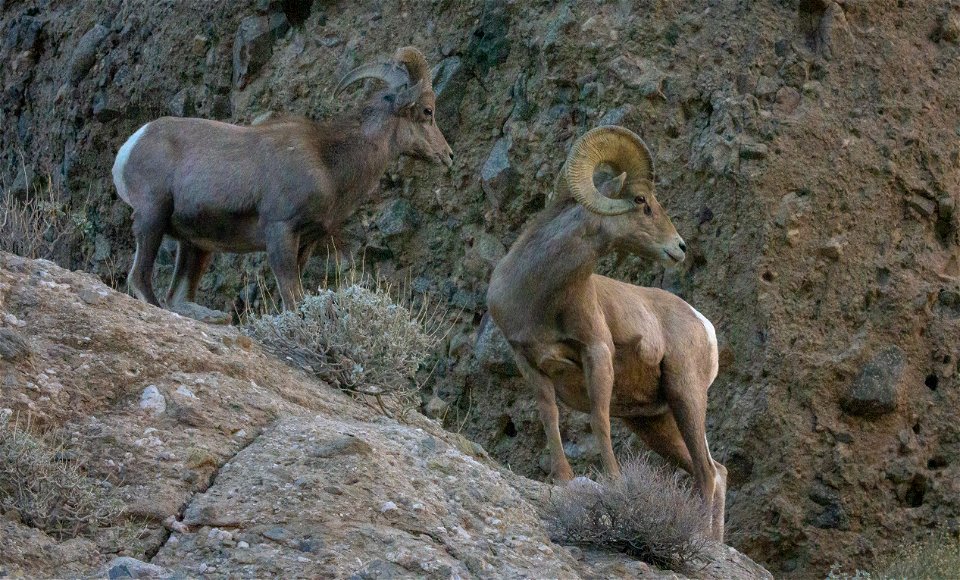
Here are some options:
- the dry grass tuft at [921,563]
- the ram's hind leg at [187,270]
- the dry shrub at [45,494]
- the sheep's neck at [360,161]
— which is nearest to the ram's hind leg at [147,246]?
the ram's hind leg at [187,270]

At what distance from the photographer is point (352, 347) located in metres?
8.15

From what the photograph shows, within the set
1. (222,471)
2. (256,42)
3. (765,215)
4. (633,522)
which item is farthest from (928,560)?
(256,42)

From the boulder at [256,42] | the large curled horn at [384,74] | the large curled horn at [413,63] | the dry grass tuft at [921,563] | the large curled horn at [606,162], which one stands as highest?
the large curled horn at [606,162]

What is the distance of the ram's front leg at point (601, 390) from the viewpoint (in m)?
7.84

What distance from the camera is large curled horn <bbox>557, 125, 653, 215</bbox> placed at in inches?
320

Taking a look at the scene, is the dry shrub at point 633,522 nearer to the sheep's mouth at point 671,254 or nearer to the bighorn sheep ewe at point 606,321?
the bighorn sheep ewe at point 606,321

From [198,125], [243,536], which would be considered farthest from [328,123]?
[243,536]

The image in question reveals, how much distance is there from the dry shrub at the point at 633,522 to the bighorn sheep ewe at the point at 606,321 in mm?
976

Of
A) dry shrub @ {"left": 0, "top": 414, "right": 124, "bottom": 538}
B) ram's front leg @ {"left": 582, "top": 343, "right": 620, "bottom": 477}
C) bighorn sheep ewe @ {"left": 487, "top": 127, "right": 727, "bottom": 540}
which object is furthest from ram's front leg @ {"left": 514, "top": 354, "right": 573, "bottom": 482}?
dry shrub @ {"left": 0, "top": 414, "right": 124, "bottom": 538}

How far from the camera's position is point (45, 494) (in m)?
5.33

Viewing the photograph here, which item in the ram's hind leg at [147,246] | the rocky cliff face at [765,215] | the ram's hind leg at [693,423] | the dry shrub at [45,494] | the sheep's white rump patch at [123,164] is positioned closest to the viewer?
the dry shrub at [45,494]

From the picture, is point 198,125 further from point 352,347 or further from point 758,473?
point 758,473

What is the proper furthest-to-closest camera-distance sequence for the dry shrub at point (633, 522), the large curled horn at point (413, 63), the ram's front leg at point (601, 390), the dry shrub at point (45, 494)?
the large curled horn at point (413, 63)
the ram's front leg at point (601, 390)
the dry shrub at point (633, 522)
the dry shrub at point (45, 494)

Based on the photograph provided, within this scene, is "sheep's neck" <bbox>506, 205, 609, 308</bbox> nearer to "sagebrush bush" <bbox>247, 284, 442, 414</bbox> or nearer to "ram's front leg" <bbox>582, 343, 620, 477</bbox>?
"ram's front leg" <bbox>582, 343, 620, 477</bbox>
